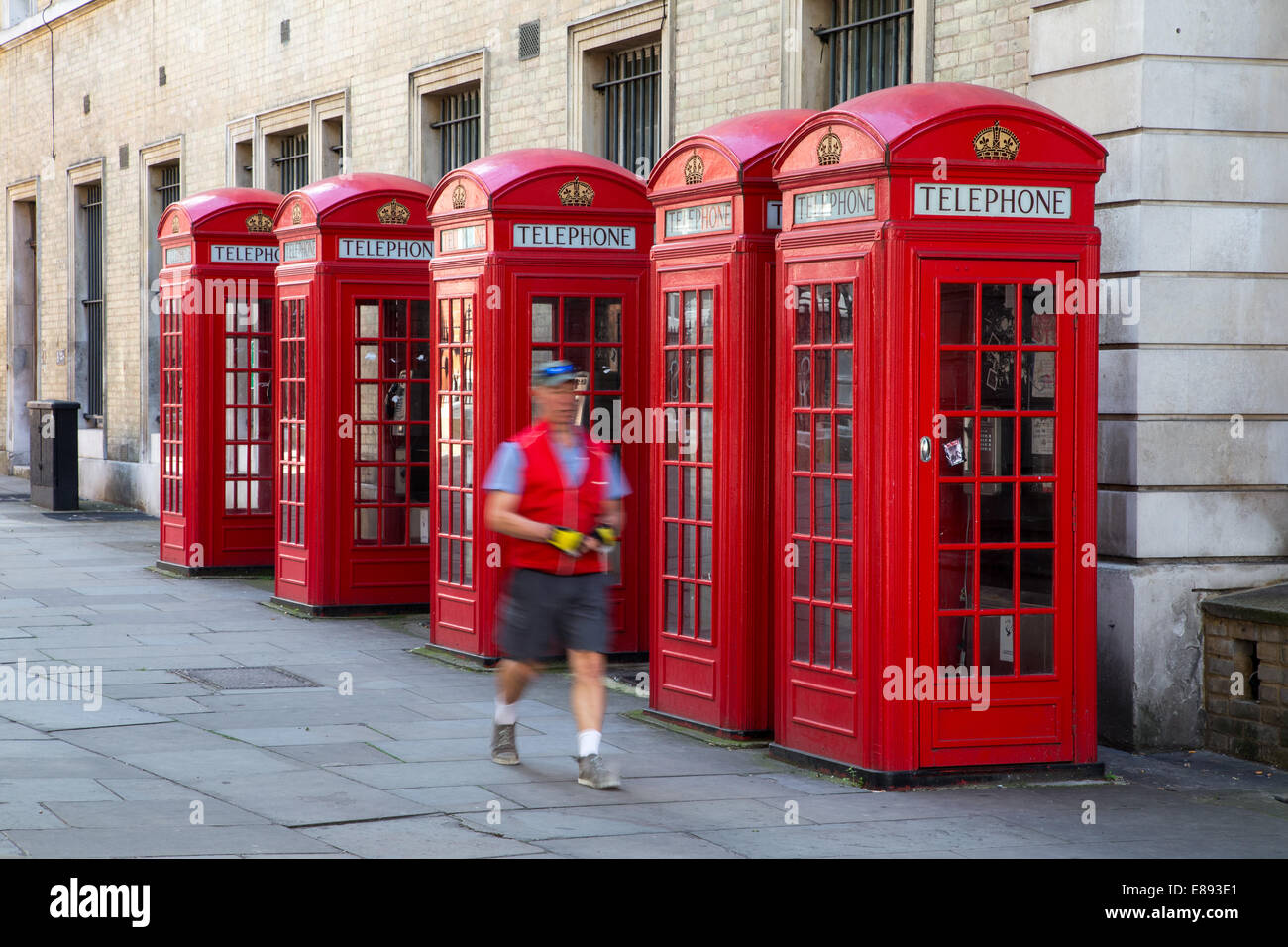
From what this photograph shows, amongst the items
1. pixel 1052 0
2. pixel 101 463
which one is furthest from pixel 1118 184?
pixel 101 463

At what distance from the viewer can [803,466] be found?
26.3ft

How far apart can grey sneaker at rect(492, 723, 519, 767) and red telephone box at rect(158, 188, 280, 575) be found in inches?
319

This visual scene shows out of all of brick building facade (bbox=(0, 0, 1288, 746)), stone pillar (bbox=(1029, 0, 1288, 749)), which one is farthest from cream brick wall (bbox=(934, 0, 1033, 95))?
stone pillar (bbox=(1029, 0, 1288, 749))

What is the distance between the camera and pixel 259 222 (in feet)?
50.2

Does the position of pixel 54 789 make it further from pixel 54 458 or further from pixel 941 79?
pixel 54 458

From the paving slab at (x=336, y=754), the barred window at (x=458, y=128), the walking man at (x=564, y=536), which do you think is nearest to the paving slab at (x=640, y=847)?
the walking man at (x=564, y=536)

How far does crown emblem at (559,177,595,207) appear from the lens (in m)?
10.6

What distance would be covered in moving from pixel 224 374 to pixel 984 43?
7850 mm

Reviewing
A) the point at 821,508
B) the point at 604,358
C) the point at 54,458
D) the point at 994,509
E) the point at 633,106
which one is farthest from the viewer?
the point at 54,458

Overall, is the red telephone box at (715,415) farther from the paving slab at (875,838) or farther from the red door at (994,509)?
the paving slab at (875,838)

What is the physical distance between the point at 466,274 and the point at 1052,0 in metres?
3.71

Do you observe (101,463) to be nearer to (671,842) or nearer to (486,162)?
(486,162)

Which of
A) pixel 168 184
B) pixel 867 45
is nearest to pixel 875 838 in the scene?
pixel 867 45

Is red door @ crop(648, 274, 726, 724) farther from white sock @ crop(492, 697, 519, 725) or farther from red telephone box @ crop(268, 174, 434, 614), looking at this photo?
red telephone box @ crop(268, 174, 434, 614)
